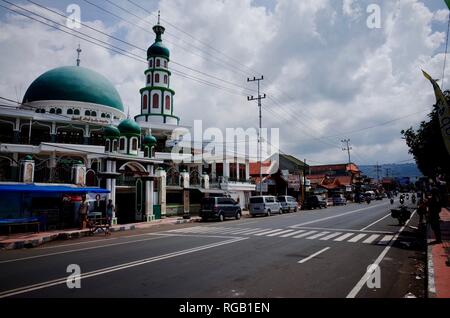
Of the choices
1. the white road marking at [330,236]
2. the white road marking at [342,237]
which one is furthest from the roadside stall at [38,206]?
the white road marking at [342,237]

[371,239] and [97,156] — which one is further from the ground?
[97,156]

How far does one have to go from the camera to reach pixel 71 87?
39.7 meters

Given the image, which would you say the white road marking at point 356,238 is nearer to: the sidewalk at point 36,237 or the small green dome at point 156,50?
the sidewalk at point 36,237

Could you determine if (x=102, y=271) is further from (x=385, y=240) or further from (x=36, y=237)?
(x=385, y=240)

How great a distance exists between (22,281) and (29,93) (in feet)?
131

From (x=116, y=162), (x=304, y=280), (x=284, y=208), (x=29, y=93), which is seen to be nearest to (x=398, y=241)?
(x=304, y=280)

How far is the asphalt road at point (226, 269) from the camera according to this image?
7.00 metres

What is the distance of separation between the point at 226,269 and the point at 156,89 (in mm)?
40997

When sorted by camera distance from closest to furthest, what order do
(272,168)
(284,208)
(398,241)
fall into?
(398,241) → (284,208) → (272,168)

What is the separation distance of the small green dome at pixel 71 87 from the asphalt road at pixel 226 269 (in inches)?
1203

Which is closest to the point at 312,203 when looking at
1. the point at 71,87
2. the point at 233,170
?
the point at 233,170

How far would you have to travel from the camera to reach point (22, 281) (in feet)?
26.5

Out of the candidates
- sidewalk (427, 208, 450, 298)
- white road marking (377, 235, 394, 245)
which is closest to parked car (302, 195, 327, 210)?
white road marking (377, 235, 394, 245)

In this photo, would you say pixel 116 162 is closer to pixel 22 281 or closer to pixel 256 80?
pixel 22 281
